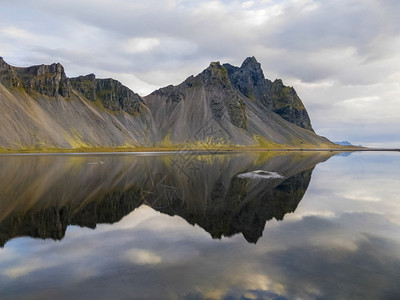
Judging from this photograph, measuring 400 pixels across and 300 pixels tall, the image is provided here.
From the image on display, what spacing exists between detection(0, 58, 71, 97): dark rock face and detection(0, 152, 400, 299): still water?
153 metres

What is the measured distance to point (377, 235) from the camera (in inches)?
675

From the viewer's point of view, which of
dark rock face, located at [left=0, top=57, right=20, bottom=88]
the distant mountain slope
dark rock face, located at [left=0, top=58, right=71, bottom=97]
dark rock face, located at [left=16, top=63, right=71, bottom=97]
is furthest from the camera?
dark rock face, located at [left=16, top=63, right=71, bottom=97]

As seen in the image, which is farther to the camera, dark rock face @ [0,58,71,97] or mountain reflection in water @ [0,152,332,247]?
dark rock face @ [0,58,71,97]

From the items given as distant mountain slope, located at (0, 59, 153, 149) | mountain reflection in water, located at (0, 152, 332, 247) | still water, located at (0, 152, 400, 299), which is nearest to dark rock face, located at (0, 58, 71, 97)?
distant mountain slope, located at (0, 59, 153, 149)

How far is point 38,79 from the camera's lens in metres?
164

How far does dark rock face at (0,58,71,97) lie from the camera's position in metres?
151

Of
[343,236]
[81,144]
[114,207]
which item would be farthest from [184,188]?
[81,144]

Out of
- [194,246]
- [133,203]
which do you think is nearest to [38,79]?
[133,203]

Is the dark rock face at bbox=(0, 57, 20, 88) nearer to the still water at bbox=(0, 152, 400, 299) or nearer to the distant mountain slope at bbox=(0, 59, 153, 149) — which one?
the distant mountain slope at bbox=(0, 59, 153, 149)

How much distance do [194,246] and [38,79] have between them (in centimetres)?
18227

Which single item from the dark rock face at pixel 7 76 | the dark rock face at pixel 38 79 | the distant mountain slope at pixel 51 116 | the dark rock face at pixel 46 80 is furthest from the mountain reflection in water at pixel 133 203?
the dark rock face at pixel 46 80

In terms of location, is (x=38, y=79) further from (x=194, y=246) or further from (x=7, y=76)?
(x=194, y=246)

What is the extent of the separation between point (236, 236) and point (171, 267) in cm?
548

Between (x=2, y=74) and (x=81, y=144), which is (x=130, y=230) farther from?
(x=2, y=74)
